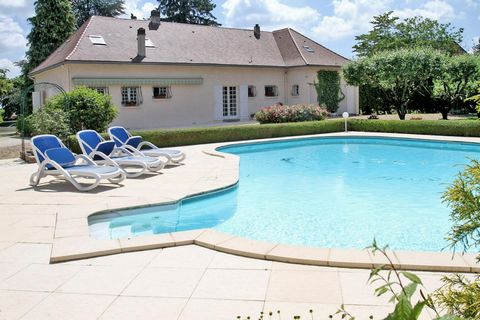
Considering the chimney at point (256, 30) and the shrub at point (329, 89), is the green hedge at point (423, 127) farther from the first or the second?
the chimney at point (256, 30)

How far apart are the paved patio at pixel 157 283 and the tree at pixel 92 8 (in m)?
45.5

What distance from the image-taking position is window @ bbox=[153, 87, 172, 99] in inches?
1007

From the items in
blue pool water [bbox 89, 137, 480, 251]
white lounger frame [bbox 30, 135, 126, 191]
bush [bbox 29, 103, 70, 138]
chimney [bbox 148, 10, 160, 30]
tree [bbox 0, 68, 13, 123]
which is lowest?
blue pool water [bbox 89, 137, 480, 251]

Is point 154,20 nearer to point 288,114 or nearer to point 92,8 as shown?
point 288,114

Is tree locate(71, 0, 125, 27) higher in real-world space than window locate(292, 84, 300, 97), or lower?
higher

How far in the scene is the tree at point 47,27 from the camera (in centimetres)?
3416

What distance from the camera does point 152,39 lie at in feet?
86.3

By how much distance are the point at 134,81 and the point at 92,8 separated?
28.2 meters

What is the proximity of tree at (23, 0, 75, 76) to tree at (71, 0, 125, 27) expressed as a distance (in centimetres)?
1322

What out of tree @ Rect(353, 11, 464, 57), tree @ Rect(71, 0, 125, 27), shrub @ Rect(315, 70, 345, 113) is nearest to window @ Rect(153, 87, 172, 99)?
shrub @ Rect(315, 70, 345, 113)

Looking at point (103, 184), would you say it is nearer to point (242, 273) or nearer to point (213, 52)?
point (242, 273)

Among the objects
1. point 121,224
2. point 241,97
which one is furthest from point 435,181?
point 241,97

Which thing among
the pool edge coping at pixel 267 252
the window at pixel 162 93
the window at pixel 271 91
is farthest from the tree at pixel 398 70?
the pool edge coping at pixel 267 252

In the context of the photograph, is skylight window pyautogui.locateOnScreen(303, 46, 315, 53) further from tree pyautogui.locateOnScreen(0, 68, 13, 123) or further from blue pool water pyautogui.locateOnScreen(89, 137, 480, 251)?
tree pyautogui.locateOnScreen(0, 68, 13, 123)
